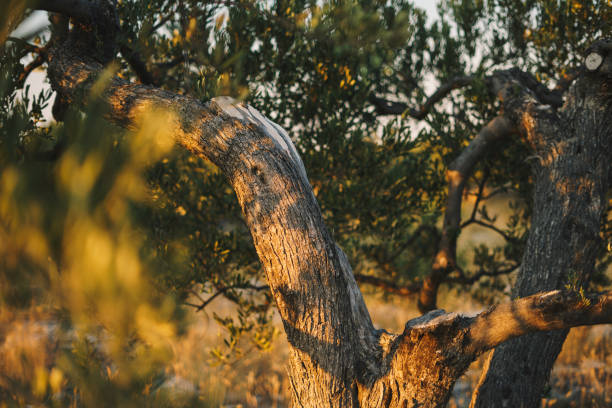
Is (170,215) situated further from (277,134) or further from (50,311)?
(50,311)

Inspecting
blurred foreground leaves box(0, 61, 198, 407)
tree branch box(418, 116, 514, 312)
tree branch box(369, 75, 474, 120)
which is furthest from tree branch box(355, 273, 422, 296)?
blurred foreground leaves box(0, 61, 198, 407)

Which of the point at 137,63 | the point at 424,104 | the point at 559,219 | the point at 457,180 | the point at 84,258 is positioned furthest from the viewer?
the point at 424,104

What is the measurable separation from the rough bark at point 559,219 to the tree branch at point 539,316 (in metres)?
1.18

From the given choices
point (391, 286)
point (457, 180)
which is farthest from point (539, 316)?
point (391, 286)

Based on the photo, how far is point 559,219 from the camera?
3.37m

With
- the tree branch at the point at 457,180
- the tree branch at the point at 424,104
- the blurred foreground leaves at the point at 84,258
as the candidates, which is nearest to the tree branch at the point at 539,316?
the blurred foreground leaves at the point at 84,258

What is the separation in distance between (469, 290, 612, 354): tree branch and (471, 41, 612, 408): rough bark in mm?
1177

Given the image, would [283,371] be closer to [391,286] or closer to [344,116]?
[391,286]

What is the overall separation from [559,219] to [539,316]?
1454mm

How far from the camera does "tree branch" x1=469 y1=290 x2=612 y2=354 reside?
6.97 ft

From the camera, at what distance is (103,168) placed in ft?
3.80

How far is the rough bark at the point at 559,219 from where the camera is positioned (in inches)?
129

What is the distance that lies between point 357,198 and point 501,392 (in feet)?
6.63

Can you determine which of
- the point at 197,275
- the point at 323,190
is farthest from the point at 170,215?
the point at 323,190
